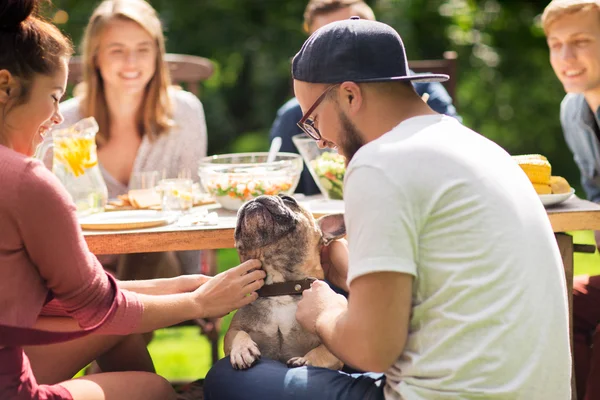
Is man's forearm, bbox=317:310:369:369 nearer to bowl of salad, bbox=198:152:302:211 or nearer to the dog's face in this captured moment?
the dog's face

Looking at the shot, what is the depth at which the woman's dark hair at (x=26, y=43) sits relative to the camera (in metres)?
2.06

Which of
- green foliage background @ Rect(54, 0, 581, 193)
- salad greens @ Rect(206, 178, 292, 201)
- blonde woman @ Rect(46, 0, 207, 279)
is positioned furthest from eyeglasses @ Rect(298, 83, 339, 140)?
green foliage background @ Rect(54, 0, 581, 193)

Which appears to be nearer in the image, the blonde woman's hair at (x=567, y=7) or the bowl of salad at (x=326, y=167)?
the bowl of salad at (x=326, y=167)

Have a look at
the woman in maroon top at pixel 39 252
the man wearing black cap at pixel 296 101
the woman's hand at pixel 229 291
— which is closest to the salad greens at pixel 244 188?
the woman's hand at pixel 229 291

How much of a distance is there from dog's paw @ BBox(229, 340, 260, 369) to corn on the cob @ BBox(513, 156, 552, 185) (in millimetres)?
1310

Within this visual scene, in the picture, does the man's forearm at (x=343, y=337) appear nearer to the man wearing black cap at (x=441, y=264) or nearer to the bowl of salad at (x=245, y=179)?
the man wearing black cap at (x=441, y=264)

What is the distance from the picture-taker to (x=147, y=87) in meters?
4.22

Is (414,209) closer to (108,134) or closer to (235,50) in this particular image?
(108,134)

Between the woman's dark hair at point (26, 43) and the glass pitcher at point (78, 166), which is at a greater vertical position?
the woman's dark hair at point (26, 43)

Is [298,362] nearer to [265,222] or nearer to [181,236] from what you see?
[265,222]

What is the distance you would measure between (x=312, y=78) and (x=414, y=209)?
0.49 metres

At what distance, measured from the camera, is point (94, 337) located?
2.69 metres

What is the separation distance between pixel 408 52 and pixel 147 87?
595 centimetres

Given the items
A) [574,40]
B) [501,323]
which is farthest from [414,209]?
[574,40]
